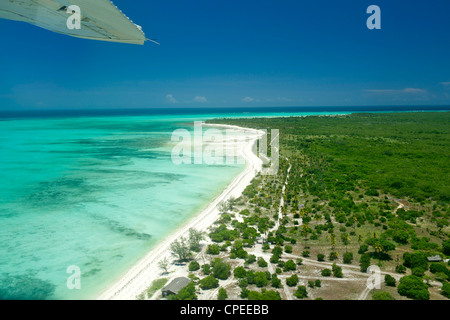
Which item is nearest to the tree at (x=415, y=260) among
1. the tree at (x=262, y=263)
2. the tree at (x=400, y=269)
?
the tree at (x=400, y=269)

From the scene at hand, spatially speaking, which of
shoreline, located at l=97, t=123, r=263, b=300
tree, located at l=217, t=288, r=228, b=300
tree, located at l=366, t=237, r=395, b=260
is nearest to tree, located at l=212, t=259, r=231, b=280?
tree, located at l=217, t=288, r=228, b=300

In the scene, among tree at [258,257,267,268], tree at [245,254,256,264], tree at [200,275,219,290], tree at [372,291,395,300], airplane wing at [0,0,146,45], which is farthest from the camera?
tree at [245,254,256,264]

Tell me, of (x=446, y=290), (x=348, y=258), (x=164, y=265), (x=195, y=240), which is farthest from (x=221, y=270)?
(x=446, y=290)

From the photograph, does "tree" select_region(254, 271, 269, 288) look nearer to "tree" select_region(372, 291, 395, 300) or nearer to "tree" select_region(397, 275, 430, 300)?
"tree" select_region(372, 291, 395, 300)

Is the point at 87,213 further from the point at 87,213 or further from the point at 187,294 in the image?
the point at 187,294
